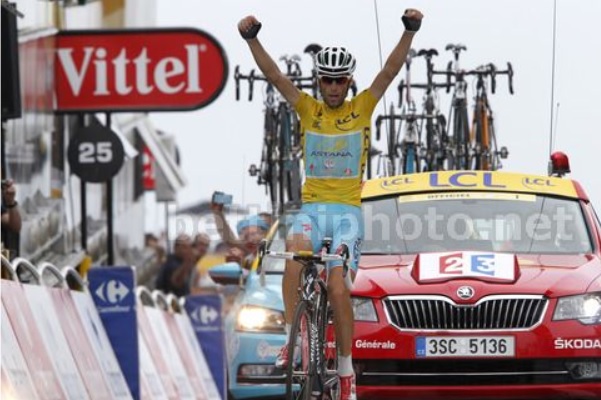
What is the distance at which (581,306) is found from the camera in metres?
11.4

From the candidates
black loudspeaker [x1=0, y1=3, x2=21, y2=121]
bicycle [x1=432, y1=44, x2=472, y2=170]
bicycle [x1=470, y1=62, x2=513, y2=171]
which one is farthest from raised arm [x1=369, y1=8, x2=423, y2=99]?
black loudspeaker [x1=0, y1=3, x2=21, y2=121]

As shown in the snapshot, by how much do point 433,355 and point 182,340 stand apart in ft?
37.7

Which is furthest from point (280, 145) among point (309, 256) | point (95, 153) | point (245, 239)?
point (309, 256)

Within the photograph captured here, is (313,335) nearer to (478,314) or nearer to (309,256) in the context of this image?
(309,256)

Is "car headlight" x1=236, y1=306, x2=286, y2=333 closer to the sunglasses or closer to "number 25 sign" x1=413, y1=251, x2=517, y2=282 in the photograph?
"number 25 sign" x1=413, y1=251, x2=517, y2=282

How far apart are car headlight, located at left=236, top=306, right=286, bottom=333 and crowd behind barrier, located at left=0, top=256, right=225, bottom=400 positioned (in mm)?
1235

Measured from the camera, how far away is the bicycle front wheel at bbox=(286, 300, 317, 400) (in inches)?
422

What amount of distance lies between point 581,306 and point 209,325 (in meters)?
14.4

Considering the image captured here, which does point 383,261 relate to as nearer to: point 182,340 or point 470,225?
point 470,225

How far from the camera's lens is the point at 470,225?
1252cm

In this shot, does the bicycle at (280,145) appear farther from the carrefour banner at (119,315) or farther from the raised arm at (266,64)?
the raised arm at (266,64)

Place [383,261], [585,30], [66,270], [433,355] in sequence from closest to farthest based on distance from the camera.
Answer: [433,355] → [383,261] → [585,30] → [66,270]

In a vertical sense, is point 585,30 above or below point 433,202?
above

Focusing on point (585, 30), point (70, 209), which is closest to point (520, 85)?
point (585, 30)
